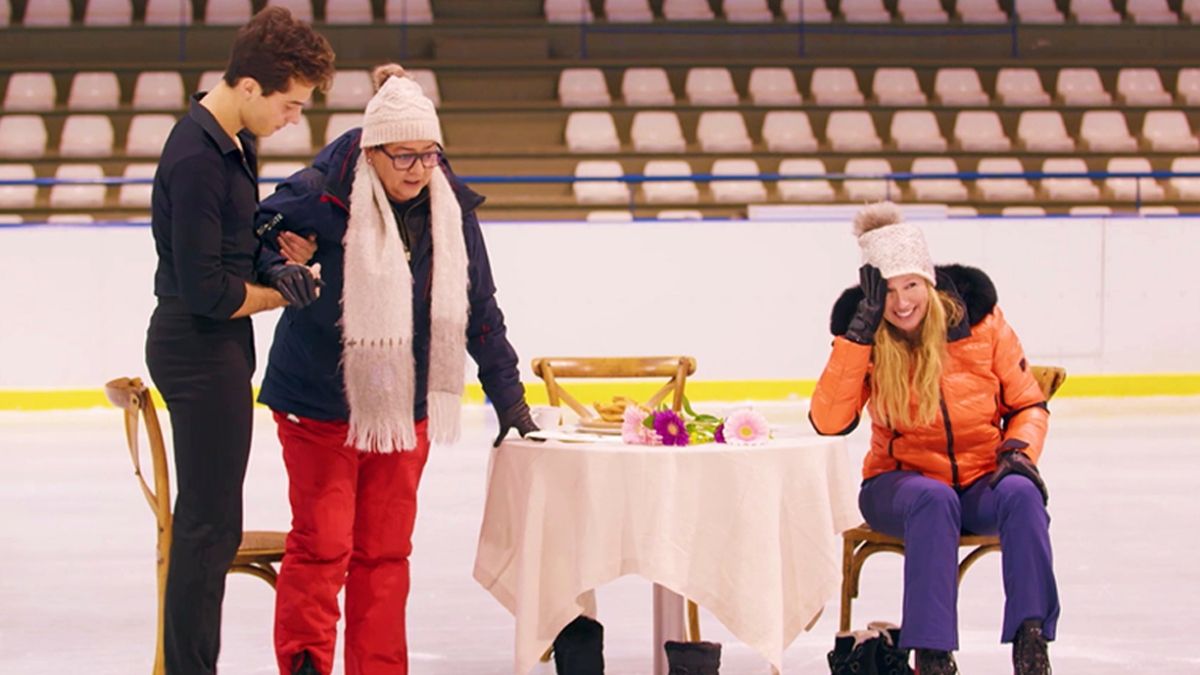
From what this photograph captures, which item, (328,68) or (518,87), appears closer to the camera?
(328,68)

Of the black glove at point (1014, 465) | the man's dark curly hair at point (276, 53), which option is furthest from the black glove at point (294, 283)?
the black glove at point (1014, 465)

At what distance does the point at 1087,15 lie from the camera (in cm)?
1485

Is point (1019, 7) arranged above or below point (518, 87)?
above

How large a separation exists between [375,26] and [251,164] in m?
11.6

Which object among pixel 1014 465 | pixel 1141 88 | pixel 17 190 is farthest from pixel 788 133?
pixel 1014 465

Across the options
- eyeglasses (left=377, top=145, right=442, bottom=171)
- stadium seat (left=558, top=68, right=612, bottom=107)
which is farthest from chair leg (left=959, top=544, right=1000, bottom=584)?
stadium seat (left=558, top=68, right=612, bottom=107)

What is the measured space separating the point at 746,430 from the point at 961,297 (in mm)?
703

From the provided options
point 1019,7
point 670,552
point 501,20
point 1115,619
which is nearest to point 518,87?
point 501,20

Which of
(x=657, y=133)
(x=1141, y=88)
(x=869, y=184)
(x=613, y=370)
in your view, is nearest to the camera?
(x=613, y=370)

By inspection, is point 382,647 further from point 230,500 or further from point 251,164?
point 251,164

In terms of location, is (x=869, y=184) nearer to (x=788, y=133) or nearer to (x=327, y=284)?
(x=788, y=133)

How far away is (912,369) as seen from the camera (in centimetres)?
340

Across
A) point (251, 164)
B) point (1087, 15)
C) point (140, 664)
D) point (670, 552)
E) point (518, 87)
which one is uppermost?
point (1087, 15)

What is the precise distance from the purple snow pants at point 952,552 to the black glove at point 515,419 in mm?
823
